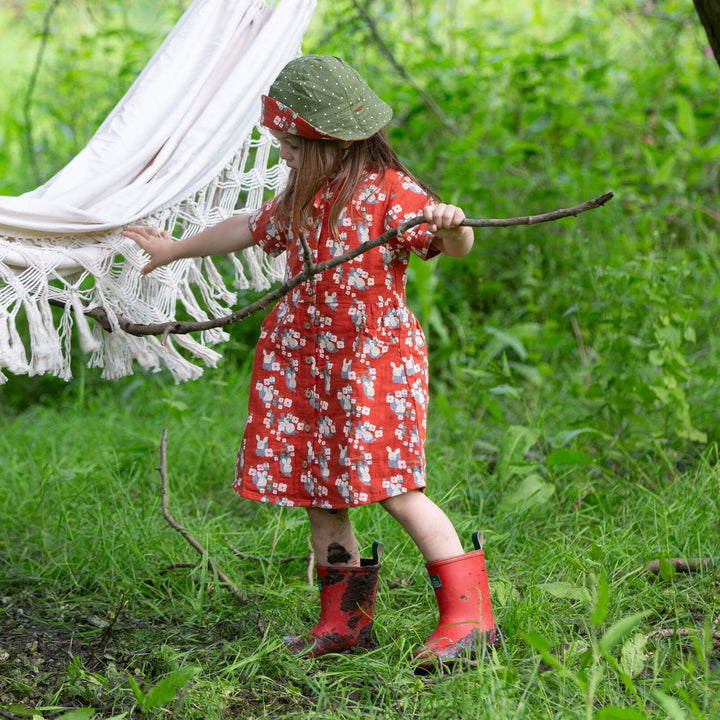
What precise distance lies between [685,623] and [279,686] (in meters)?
0.83

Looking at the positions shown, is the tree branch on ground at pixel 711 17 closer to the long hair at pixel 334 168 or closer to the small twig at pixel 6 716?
the long hair at pixel 334 168

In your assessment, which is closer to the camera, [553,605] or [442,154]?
[553,605]

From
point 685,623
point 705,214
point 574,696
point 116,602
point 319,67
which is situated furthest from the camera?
point 705,214

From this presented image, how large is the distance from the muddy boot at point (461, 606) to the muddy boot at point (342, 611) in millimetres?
141

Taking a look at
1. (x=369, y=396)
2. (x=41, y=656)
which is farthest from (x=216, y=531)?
(x=369, y=396)

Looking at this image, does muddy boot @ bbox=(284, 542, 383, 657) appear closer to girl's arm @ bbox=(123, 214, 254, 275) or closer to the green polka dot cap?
girl's arm @ bbox=(123, 214, 254, 275)

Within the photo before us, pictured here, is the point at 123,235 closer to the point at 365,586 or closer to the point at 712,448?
the point at 365,586

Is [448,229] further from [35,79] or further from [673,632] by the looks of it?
[35,79]

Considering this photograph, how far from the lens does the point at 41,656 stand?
193 cm

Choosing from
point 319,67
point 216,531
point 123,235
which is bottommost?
point 216,531

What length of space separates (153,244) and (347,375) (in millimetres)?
505

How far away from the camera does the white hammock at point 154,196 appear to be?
72.3 inches

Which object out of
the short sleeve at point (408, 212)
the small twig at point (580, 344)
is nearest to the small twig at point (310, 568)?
the short sleeve at point (408, 212)

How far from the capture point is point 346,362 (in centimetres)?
183
